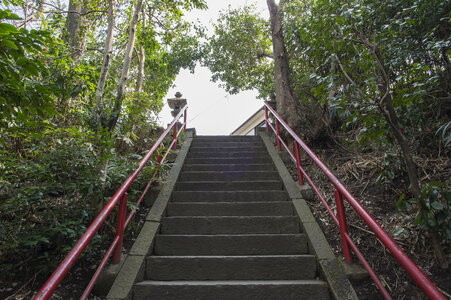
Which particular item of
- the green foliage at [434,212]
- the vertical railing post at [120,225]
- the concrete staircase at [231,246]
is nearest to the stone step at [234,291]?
the concrete staircase at [231,246]

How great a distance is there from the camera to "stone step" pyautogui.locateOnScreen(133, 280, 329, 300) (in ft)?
6.83

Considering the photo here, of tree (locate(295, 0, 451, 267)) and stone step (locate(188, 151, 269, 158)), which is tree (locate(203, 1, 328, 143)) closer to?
stone step (locate(188, 151, 269, 158))

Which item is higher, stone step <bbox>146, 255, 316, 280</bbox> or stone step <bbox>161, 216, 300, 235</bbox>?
stone step <bbox>161, 216, 300, 235</bbox>

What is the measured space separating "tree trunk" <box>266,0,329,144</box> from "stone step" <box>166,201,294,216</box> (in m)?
2.13

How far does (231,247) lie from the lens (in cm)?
265

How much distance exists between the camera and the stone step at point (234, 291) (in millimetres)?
2082

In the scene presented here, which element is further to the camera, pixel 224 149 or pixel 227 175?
pixel 224 149

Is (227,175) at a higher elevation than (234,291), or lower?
higher

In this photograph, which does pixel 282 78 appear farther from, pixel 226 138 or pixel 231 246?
pixel 231 246

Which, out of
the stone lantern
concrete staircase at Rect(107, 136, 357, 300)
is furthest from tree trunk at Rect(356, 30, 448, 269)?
the stone lantern

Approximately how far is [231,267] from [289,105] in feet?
13.3

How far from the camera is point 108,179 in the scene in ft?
8.80

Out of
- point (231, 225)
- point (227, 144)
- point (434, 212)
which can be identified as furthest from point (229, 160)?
point (434, 212)

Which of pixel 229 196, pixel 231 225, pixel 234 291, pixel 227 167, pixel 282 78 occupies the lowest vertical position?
pixel 234 291
